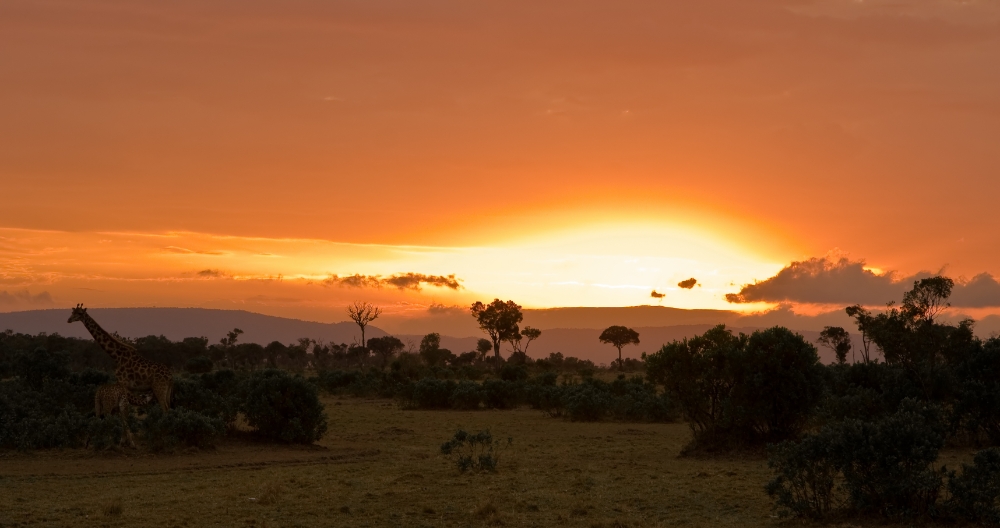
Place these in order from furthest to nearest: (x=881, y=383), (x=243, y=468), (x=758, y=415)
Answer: (x=881, y=383), (x=758, y=415), (x=243, y=468)

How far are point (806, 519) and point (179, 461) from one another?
63.3ft

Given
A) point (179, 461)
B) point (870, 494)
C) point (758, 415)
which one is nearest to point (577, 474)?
point (758, 415)

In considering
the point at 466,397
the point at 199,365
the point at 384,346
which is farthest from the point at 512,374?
the point at 384,346

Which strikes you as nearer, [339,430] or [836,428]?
[836,428]

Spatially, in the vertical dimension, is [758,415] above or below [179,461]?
above

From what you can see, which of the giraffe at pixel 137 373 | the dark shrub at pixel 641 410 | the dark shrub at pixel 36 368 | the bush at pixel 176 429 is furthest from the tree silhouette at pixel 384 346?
the bush at pixel 176 429

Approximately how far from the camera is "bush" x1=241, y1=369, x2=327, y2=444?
34188 millimetres

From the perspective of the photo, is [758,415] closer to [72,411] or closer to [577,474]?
[577,474]

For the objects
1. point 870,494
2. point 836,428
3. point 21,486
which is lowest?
point 21,486

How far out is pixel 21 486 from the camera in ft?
79.7

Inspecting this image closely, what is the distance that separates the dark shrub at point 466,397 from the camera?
2189 inches

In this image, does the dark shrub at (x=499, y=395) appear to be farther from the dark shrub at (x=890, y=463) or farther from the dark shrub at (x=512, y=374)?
the dark shrub at (x=890, y=463)

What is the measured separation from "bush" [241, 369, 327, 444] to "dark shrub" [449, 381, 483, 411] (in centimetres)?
2067

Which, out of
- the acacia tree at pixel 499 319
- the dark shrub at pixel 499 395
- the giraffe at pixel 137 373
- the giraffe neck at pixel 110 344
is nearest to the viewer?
the giraffe at pixel 137 373
